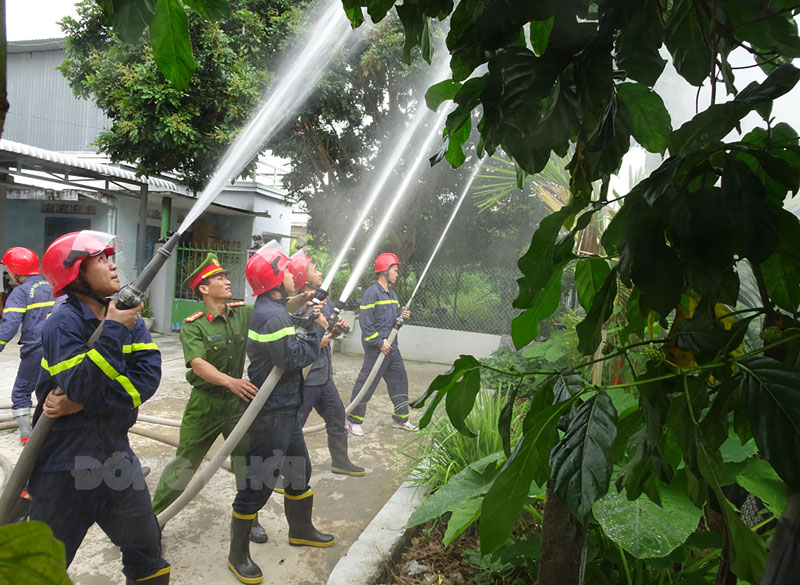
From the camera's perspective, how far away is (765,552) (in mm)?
565

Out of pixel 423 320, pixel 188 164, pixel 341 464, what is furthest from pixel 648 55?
pixel 423 320

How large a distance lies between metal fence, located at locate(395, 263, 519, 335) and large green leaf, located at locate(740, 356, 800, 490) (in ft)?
29.1

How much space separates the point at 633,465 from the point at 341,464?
13.3 ft

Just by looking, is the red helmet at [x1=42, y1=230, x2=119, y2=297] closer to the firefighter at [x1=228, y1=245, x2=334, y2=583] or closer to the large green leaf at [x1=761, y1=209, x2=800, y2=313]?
the firefighter at [x1=228, y1=245, x2=334, y2=583]

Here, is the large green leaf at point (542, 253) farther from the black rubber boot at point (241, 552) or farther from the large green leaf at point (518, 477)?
the black rubber boot at point (241, 552)

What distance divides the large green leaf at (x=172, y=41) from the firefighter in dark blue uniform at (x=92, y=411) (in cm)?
159

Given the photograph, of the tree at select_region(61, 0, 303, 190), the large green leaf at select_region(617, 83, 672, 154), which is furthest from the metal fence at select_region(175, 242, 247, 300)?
the large green leaf at select_region(617, 83, 672, 154)

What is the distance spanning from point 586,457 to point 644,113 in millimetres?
479

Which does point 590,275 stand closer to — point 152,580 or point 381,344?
point 152,580

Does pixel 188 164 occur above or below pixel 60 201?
above

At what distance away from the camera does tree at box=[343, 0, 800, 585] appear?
20.1 inches

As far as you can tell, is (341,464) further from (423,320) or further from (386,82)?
(386,82)

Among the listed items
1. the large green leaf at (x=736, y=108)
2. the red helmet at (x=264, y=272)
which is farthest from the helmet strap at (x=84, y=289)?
the large green leaf at (x=736, y=108)

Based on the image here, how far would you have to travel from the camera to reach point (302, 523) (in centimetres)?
322
